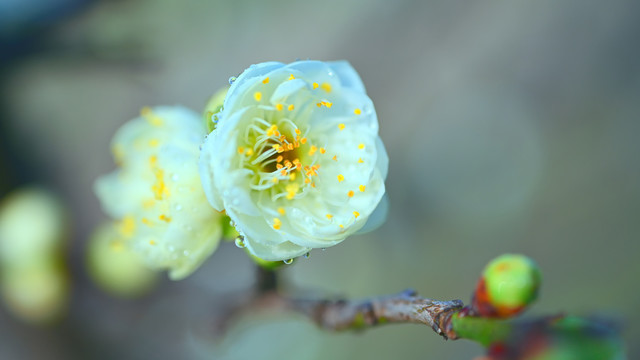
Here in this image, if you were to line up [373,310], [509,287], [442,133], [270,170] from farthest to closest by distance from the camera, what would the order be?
1. [442,133]
2. [270,170]
3. [373,310]
4. [509,287]

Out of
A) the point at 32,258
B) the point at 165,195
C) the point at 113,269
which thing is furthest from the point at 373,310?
the point at 32,258

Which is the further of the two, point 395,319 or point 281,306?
point 281,306

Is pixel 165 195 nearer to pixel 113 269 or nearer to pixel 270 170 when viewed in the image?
pixel 270 170

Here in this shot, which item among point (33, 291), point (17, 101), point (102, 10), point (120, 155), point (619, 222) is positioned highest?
point (102, 10)

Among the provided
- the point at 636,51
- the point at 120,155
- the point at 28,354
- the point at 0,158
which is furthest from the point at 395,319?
the point at 636,51

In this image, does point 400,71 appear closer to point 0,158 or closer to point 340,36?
point 340,36

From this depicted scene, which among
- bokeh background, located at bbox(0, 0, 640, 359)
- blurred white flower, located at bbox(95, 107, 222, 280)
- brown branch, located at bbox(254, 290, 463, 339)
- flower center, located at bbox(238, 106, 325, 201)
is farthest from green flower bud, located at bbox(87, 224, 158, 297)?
flower center, located at bbox(238, 106, 325, 201)

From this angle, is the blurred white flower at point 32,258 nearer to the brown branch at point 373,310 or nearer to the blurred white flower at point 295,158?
the brown branch at point 373,310

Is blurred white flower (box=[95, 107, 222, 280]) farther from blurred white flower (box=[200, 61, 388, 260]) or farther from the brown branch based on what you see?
the brown branch
